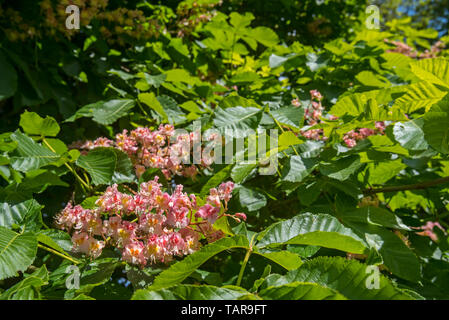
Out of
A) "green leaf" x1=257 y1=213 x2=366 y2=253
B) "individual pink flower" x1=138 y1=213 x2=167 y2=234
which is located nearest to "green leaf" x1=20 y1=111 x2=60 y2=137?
"individual pink flower" x1=138 y1=213 x2=167 y2=234

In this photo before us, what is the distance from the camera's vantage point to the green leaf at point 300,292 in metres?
0.53

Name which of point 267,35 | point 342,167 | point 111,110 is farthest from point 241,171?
point 267,35

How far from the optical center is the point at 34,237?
0.80 meters

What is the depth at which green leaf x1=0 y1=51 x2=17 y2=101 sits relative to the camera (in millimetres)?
1566

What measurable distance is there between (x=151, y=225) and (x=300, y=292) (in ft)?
1.34

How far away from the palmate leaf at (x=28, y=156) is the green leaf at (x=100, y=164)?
0.09 metres

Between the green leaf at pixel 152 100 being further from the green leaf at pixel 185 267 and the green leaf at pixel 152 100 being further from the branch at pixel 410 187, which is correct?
the green leaf at pixel 185 267

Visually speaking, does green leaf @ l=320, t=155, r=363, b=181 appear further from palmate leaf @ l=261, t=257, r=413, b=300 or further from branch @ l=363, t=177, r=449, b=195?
palmate leaf @ l=261, t=257, r=413, b=300

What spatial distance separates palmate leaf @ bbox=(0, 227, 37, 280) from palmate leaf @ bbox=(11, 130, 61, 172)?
0.29 meters

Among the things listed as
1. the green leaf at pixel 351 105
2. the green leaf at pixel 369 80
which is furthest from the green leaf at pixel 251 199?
the green leaf at pixel 369 80

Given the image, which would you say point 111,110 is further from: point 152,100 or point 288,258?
point 288,258

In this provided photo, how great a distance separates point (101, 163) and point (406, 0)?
42.8 feet
